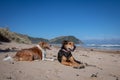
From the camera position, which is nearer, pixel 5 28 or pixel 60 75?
pixel 60 75

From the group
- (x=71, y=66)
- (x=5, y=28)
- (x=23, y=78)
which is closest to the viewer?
(x=23, y=78)

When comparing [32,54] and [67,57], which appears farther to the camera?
[32,54]

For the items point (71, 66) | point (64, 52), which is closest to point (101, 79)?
point (71, 66)

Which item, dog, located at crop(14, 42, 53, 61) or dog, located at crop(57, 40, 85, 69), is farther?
dog, located at crop(14, 42, 53, 61)

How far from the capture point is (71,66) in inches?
437

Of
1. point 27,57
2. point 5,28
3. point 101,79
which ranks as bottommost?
point 101,79

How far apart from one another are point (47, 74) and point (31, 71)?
63 centimetres

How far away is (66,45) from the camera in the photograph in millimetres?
12148

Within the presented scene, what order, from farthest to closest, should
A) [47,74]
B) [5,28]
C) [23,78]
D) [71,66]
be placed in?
1. [5,28]
2. [71,66]
3. [47,74]
4. [23,78]

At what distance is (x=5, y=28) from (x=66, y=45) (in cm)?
2023

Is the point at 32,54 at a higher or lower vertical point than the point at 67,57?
higher

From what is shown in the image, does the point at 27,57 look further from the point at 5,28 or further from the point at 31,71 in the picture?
the point at 5,28

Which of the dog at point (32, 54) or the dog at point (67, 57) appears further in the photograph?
the dog at point (32, 54)

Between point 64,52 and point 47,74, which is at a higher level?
point 64,52
